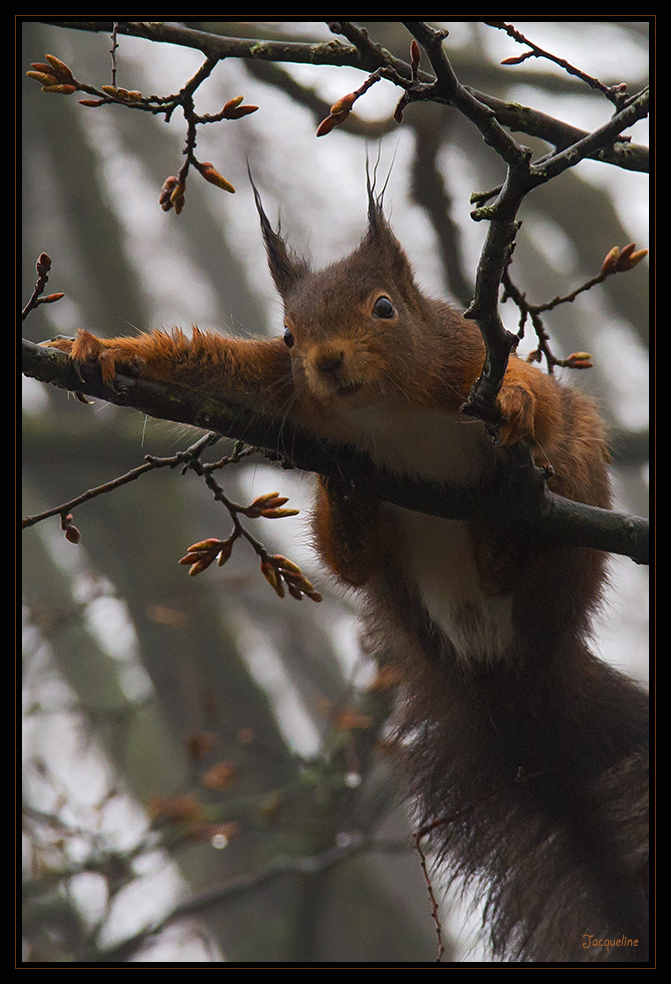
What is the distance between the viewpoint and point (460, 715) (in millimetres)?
3102

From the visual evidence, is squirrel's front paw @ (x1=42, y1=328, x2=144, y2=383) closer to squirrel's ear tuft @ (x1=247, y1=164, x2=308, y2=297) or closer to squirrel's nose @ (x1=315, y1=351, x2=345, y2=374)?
squirrel's nose @ (x1=315, y1=351, x2=345, y2=374)

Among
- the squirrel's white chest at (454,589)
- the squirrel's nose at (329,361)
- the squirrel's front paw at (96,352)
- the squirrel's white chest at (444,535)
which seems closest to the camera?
the squirrel's front paw at (96,352)

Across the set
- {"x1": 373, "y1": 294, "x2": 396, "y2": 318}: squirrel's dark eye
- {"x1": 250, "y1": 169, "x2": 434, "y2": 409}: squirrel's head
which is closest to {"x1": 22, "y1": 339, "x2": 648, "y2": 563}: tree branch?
{"x1": 250, "y1": 169, "x2": 434, "y2": 409}: squirrel's head

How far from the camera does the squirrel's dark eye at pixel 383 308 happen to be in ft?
8.26

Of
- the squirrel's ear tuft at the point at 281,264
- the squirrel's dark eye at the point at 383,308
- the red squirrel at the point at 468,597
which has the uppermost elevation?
the squirrel's ear tuft at the point at 281,264

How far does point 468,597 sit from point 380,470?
22.8 inches

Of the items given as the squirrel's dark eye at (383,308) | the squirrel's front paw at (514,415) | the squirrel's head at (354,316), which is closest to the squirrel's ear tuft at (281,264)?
the squirrel's head at (354,316)

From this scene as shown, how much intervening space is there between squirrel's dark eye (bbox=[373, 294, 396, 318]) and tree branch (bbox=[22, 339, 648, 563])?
0.38 metres

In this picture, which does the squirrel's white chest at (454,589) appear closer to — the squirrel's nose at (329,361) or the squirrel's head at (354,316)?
the squirrel's head at (354,316)

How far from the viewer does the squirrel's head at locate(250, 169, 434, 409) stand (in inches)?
91.4

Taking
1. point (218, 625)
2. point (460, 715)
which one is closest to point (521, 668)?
point (460, 715)

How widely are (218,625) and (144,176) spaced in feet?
12.4
